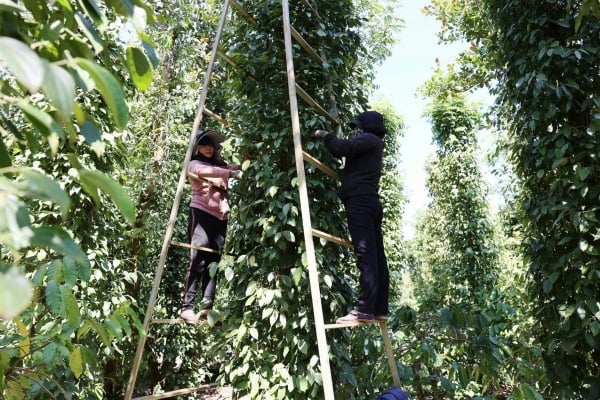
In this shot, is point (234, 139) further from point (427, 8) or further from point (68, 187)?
point (427, 8)

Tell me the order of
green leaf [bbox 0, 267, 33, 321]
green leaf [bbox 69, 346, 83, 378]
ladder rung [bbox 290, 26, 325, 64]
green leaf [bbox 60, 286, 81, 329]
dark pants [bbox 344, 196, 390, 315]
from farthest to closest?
1. ladder rung [bbox 290, 26, 325, 64]
2. dark pants [bbox 344, 196, 390, 315]
3. green leaf [bbox 69, 346, 83, 378]
4. green leaf [bbox 60, 286, 81, 329]
5. green leaf [bbox 0, 267, 33, 321]

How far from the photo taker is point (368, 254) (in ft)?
8.02

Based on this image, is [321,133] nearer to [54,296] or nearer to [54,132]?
[54,296]

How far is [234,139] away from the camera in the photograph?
317 cm

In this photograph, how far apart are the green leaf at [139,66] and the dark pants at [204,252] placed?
2.12 metres

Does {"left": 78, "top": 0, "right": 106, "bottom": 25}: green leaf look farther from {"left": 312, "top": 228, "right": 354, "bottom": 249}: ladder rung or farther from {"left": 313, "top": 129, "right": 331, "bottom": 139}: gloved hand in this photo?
{"left": 313, "top": 129, "right": 331, "bottom": 139}: gloved hand

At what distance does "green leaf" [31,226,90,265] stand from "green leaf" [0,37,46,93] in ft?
0.59

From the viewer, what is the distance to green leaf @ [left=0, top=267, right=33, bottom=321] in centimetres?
46

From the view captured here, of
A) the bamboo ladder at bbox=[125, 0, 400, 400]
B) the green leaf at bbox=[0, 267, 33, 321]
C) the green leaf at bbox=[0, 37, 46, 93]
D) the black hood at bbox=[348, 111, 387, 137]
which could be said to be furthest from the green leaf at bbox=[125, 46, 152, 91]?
the black hood at bbox=[348, 111, 387, 137]

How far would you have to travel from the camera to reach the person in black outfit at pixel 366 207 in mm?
2389

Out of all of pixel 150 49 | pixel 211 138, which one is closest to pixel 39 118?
pixel 150 49

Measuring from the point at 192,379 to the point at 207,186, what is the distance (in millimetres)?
4228

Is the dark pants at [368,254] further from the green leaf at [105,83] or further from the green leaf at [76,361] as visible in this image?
the green leaf at [105,83]

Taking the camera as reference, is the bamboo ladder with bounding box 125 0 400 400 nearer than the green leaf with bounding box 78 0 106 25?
No
